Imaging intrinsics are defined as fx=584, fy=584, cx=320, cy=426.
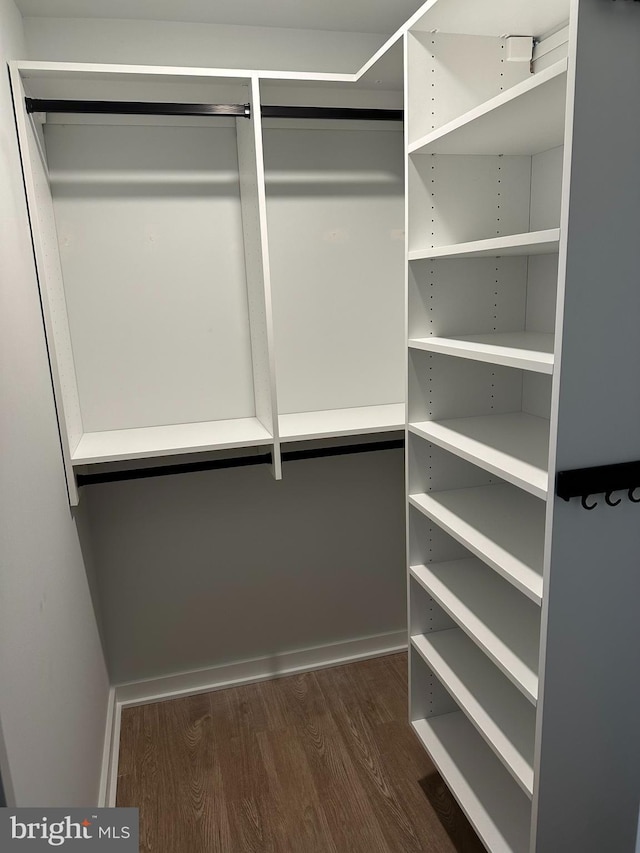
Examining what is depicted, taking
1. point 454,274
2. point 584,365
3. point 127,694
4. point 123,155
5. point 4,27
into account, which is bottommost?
point 127,694

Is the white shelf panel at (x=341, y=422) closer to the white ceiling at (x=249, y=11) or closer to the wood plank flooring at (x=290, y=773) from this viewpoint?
the wood plank flooring at (x=290, y=773)

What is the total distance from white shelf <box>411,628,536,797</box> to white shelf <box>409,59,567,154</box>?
4.74 ft

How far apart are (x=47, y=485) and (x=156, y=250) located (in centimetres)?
101

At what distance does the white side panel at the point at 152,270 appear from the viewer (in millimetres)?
2059

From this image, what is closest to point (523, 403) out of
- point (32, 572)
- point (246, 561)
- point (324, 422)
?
point (324, 422)

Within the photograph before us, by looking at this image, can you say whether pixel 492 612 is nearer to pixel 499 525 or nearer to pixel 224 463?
pixel 499 525

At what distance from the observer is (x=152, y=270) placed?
217 cm

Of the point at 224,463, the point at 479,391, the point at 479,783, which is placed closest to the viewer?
the point at 479,783

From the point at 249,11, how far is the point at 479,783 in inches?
98.8

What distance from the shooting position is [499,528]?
5.18 ft

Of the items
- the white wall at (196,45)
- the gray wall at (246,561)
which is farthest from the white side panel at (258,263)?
the gray wall at (246,561)

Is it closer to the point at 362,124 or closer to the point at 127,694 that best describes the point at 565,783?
the point at 127,694

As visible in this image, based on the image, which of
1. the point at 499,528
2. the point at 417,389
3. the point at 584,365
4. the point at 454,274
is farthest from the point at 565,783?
the point at 454,274

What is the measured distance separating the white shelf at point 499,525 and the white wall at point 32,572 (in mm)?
1030
